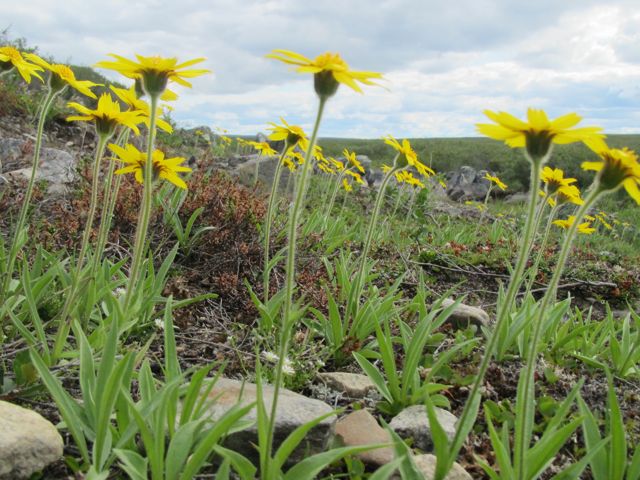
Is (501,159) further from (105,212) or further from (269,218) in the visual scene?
(105,212)

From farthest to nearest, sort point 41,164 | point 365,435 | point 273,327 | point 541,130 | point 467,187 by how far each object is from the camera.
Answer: point 467,187, point 41,164, point 273,327, point 365,435, point 541,130

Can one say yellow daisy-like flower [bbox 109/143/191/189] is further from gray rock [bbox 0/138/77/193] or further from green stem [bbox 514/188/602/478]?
gray rock [bbox 0/138/77/193]

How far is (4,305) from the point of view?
2148mm

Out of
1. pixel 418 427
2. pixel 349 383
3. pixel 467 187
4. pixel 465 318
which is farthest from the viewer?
pixel 467 187

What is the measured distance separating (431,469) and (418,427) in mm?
311

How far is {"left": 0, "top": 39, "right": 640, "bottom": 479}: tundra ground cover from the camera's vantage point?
1.48 meters

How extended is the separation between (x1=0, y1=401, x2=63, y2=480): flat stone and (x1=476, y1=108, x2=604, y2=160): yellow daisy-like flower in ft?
5.15

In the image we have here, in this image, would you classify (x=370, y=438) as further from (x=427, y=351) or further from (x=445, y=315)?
(x=427, y=351)

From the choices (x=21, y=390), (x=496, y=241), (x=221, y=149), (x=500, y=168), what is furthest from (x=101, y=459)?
(x=500, y=168)

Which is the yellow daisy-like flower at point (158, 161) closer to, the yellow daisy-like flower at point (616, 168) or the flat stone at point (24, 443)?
the flat stone at point (24, 443)

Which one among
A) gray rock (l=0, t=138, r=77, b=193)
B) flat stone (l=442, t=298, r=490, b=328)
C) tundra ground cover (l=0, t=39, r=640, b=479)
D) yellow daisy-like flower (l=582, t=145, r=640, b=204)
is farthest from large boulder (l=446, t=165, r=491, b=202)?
yellow daisy-like flower (l=582, t=145, r=640, b=204)

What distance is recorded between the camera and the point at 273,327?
2906 mm

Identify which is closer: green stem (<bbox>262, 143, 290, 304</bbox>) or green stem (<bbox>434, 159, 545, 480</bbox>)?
green stem (<bbox>434, 159, 545, 480</bbox>)

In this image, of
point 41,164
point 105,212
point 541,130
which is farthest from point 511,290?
point 41,164
